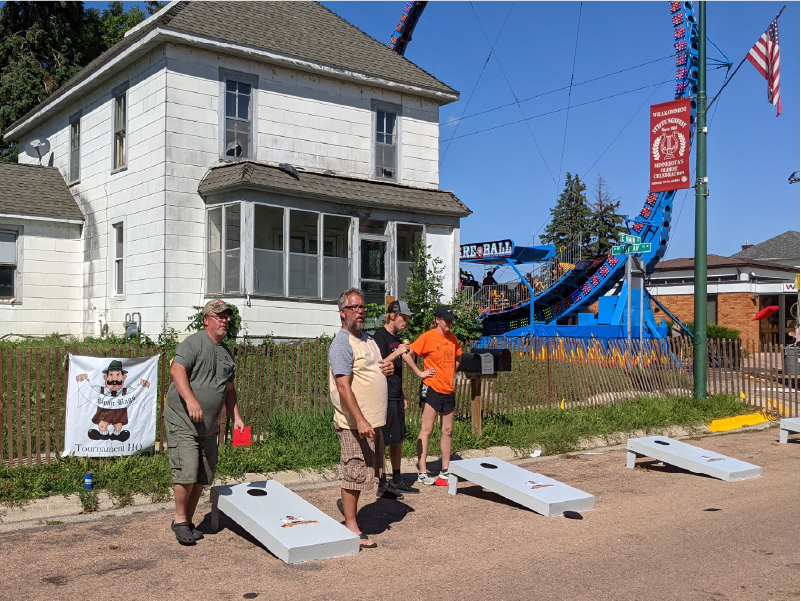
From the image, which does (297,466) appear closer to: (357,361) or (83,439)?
(83,439)

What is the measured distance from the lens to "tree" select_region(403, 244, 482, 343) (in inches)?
698

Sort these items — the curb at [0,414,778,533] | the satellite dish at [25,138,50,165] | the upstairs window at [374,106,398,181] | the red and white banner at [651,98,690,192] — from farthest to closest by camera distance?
the satellite dish at [25,138,50,165]
the upstairs window at [374,106,398,181]
the red and white banner at [651,98,690,192]
the curb at [0,414,778,533]

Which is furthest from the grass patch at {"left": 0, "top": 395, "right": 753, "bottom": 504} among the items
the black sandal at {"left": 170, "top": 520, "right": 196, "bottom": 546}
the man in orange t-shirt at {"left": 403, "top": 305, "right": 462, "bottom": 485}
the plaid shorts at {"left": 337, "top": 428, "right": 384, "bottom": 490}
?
the plaid shorts at {"left": 337, "top": 428, "right": 384, "bottom": 490}

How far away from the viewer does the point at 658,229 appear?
2783 cm

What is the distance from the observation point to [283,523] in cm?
652

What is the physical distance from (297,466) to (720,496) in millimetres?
4728

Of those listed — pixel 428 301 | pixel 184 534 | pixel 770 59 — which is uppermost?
pixel 770 59

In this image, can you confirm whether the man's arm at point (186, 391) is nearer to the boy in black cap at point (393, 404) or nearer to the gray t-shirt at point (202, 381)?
the gray t-shirt at point (202, 381)

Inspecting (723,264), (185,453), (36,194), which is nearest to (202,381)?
(185,453)

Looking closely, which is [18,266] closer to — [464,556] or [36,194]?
[36,194]

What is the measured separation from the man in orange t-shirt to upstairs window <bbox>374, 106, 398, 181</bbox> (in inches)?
435

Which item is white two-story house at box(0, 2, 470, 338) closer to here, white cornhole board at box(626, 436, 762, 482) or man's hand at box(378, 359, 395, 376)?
white cornhole board at box(626, 436, 762, 482)

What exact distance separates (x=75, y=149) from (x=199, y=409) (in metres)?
16.7

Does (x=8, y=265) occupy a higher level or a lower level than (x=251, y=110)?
lower
